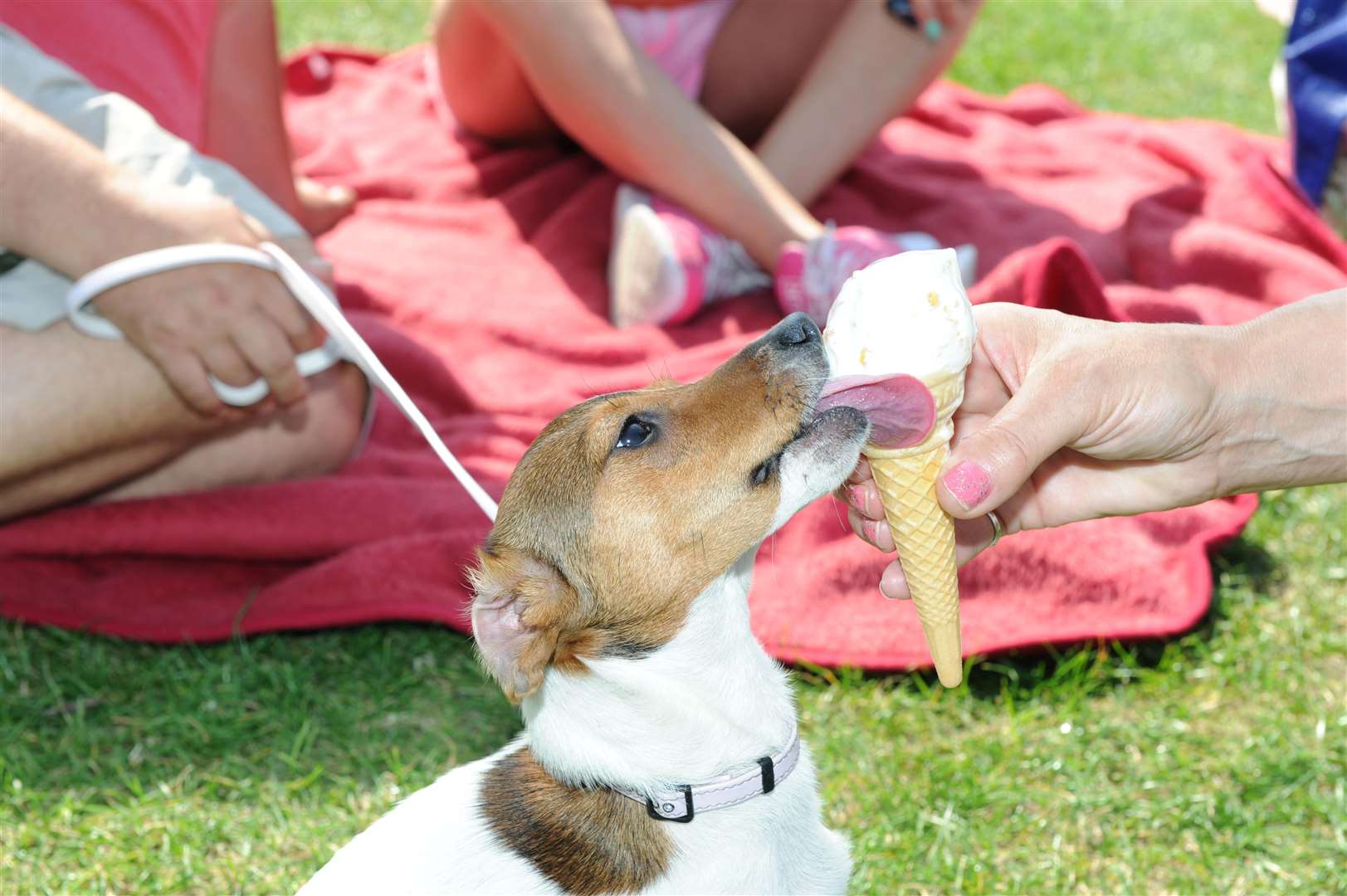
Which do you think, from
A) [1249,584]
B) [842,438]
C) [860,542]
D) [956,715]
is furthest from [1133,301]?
[842,438]

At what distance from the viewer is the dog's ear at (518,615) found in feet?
7.80

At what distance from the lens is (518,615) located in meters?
2.44

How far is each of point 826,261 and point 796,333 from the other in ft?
5.97

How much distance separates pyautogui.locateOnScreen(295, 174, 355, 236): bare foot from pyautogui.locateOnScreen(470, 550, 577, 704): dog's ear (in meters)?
2.98

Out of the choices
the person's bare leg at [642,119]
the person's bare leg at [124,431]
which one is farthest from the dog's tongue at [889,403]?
the person's bare leg at [642,119]

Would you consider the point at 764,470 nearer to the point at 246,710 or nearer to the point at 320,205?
the point at 246,710

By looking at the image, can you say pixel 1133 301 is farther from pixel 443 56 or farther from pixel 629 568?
pixel 443 56

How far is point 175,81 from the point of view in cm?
419

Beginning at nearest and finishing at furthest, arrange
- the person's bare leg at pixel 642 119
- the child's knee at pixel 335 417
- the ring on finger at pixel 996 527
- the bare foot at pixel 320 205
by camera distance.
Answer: the ring on finger at pixel 996 527
the child's knee at pixel 335 417
the person's bare leg at pixel 642 119
the bare foot at pixel 320 205

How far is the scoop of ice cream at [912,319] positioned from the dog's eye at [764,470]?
237 mm

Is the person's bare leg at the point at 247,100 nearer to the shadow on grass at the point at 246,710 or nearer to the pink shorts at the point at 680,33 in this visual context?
the pink shorts at the point at 680,33

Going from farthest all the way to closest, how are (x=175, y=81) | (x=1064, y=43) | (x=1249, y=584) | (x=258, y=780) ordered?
(x=1064, y=43) → (x=175, y=81) → (x=1249, y=584) → (x=258, y=780)

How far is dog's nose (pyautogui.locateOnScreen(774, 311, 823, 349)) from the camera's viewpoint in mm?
2590

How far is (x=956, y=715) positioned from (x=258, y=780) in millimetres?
1823
